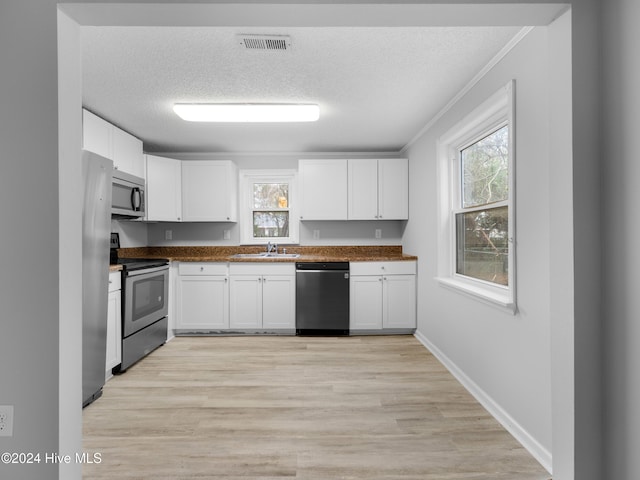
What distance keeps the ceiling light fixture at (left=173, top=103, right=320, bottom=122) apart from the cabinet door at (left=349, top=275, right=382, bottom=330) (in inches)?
73.8

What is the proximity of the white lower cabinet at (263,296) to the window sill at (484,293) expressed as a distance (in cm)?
172

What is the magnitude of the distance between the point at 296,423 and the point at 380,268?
2.14m

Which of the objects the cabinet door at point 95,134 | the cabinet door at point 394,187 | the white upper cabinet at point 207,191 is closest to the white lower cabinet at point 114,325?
the cabinet door at point 95,134

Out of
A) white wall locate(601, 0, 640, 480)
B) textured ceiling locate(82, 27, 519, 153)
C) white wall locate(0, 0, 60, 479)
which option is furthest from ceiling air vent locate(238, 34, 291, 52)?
white wall locate(601, 0, 640, 480)

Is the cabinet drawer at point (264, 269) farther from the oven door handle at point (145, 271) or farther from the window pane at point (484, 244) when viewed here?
the window pane at point (484, 244)

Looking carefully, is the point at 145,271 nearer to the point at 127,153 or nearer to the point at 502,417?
the point at 127,153

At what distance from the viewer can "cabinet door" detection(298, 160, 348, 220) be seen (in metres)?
4.12

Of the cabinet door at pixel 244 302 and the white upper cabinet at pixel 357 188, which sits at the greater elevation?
the white upper cabinet at pixel 357 188

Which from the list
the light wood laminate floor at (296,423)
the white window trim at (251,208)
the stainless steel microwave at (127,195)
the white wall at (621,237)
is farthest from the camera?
the white window trim at (251,208)

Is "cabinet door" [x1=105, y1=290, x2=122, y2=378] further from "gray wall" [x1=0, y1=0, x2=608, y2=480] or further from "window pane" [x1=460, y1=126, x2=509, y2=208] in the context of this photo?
"window pane" [x1=460, y1=126, x2=509, y2=208]

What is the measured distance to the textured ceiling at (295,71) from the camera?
182cm

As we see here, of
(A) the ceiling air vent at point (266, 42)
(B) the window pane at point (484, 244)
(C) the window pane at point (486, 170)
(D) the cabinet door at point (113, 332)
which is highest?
(A) the ceiling air vent at point (266, 42)

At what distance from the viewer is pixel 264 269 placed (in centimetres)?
383

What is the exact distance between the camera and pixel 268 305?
3.83 m
